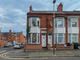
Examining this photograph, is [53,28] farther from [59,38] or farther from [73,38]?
[73,38]

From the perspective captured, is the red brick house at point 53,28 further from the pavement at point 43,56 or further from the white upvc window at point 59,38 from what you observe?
the pavement at point 43,56

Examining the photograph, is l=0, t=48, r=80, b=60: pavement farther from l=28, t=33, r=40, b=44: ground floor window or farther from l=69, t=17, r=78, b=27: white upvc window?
l=69, t=17, r=78, b=27: white upvc window

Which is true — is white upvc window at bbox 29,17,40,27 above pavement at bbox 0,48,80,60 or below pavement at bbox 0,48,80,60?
above

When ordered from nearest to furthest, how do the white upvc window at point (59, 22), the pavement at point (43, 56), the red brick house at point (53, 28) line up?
the pavement at point (43, 56) → the red brick house at point (53, 28) → the white upvc window at point (59, 22)

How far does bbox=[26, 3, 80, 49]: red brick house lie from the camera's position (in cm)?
4816

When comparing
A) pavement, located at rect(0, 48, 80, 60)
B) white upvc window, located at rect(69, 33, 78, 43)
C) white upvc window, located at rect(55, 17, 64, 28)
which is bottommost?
pavement, located at rect(0, 48, 80, 60)

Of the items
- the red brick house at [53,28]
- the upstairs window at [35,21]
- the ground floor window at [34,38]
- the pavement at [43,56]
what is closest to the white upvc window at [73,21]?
the red brick house at [53,28]

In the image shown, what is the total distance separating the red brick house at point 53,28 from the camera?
48.2 m

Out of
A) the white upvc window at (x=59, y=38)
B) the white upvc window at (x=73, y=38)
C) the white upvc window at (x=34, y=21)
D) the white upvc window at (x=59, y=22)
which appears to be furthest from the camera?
the white upvc window at (x=59, y=22)

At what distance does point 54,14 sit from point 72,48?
311 inches

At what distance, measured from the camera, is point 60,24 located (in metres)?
50.1

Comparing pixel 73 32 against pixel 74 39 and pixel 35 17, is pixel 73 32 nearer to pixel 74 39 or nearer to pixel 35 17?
pixel 74 39

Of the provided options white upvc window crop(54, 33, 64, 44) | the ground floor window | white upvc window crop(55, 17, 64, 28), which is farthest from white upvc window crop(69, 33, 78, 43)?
the ground floor window

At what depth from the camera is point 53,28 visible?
4862cm
